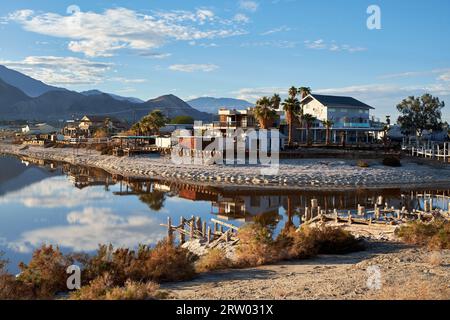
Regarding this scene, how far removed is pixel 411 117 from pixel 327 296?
82633mm

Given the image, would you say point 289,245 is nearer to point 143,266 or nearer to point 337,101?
point 143,266

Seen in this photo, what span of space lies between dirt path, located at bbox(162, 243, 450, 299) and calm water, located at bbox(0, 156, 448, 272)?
9.03 meters

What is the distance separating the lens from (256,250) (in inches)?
588

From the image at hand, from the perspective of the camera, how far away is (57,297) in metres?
11.0

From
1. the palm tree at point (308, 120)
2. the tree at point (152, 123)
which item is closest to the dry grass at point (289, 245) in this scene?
the palm tree at point (308, 120)

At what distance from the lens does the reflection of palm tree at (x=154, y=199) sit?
34094 mm

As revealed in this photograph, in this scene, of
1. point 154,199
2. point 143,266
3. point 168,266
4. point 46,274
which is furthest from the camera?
point 154,199

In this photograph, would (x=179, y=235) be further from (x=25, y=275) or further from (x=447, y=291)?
(x=447, y=291)

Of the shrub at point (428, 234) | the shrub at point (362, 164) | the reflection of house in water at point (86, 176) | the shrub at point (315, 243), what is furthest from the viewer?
the shrub at point (362, 164)

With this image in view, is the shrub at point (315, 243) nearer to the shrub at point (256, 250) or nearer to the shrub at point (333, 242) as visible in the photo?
the shrub at point (333, 242)

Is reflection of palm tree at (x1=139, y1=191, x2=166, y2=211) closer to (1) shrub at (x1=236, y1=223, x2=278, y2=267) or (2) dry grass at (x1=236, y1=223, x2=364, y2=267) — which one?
(2) dry grass at (x1=236, y1=223, x2=364, y2=267)

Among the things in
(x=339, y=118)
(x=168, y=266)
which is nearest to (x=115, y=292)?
(x=168, y=266)

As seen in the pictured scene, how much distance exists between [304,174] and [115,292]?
38.9 meters

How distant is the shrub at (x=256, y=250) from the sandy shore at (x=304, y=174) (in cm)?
2718
